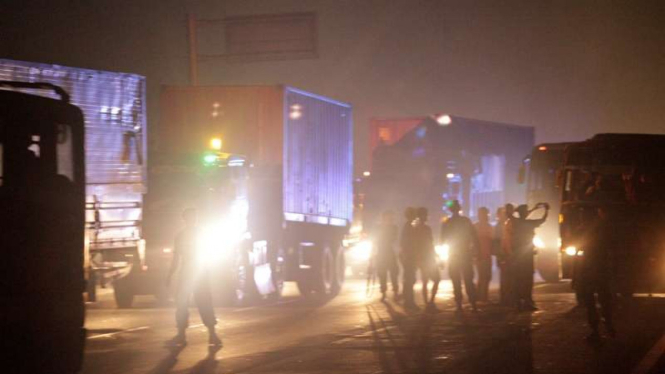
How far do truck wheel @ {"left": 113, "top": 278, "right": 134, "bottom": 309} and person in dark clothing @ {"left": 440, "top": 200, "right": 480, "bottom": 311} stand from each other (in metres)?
6.12

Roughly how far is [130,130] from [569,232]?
794cm

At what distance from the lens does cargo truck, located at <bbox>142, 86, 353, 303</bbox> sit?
22.1m

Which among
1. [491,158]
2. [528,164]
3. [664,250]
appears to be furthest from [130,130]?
[491,158]

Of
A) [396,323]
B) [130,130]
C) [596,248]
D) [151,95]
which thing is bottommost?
[396,323]

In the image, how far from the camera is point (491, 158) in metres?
39.3

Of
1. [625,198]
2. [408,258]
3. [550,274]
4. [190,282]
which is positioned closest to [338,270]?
[550,274]

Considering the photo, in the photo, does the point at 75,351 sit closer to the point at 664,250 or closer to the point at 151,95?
the point at 664,250

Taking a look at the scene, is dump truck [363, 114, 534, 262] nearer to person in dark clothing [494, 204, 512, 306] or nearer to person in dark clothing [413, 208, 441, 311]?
person in dark clothing [494, 204, 512, 306]

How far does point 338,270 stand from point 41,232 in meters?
18.2

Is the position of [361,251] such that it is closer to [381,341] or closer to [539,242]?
[539,242]

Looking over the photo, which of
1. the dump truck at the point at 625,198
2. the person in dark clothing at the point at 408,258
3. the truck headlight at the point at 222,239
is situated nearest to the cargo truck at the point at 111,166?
the truck headlight at the point at 222,239

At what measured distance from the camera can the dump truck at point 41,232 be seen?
377 inches

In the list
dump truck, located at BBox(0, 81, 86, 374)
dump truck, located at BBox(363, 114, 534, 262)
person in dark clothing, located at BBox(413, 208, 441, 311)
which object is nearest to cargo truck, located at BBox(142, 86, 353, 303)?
person in dark clothing, located at BBox(413, 208, 441, 311)

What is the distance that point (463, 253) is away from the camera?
20.0 meters
